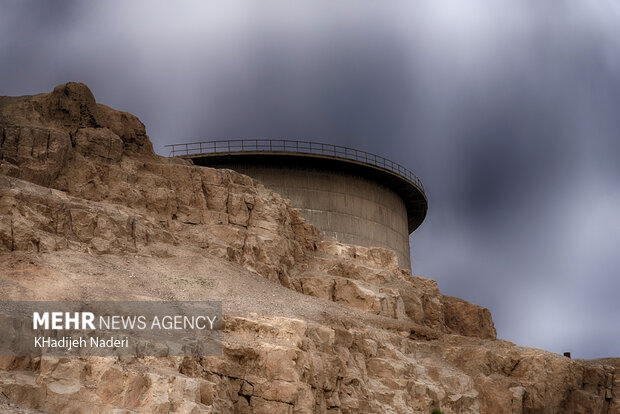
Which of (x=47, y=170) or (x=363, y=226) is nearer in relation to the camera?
(x=47, y=170)

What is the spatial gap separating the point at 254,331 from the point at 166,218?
345 inches

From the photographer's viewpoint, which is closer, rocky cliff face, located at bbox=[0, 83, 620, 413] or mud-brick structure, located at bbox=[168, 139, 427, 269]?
rocky cliff face, located at bbox=[0, 83, 620, 413]

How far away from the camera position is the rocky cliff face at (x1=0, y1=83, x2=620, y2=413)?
18391mm

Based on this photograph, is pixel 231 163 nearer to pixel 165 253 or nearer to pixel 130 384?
pixel 165 253

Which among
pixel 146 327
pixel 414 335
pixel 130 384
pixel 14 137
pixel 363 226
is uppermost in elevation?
pixel 363 226

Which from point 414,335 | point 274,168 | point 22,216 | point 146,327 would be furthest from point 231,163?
point 146,327

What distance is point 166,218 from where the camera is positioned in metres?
28.9

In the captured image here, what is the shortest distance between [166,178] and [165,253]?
4.94 metres

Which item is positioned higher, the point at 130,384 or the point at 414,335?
the point at 414,335

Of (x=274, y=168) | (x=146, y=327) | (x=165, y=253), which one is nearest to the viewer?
(x=146, y=327)

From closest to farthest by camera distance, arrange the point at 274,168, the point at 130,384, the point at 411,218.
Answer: the point at 130,384
the point at 274,168
the point at 411,218

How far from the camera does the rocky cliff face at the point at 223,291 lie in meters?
18.4

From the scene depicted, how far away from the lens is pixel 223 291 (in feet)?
80.8

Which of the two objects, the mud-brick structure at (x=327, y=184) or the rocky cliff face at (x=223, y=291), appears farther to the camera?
the mud-brick structure at (x=327, y=184)
